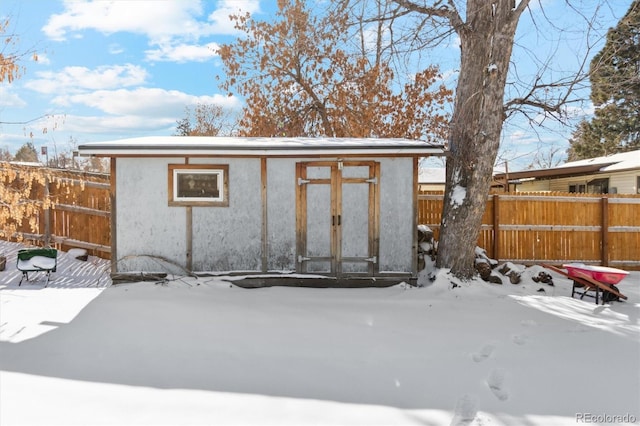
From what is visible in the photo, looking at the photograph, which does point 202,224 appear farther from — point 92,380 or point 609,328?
point 609,328

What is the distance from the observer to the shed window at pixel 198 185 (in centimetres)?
629

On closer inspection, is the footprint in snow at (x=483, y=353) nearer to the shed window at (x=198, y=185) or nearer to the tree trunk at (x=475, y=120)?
the tree trunk at (x=475, y=120)

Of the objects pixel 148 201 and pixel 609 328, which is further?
pixel 148 201

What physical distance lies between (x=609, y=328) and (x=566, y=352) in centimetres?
130

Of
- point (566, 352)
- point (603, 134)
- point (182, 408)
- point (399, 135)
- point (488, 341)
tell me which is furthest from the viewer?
point (603, 134)

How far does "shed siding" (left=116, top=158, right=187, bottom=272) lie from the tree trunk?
4.80 m

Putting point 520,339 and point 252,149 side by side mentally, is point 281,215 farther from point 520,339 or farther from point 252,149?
point 520,339

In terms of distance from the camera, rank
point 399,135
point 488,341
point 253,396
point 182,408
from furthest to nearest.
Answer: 1. point 399,135
2. point 488,341
3. point 253,396
4. point 182,408

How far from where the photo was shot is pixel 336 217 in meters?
6.33

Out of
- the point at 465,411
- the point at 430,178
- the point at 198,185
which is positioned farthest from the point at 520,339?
the point at 430,178

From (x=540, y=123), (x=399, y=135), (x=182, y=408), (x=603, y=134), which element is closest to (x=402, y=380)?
(x=182, y=408)

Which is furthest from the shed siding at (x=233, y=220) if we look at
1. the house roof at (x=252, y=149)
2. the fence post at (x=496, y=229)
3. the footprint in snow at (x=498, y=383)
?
the footprint in snow at (x=498, y=383)

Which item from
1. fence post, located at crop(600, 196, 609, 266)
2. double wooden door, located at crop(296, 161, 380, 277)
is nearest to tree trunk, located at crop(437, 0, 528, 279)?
double wooden door, located at crop(296, 161, 380, 277)

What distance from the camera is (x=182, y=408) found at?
2658 mm
